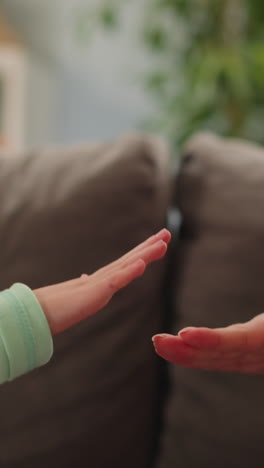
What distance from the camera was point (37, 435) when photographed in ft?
2.32

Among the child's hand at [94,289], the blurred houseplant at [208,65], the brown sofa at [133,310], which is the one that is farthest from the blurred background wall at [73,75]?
the child's hand at [94,289]

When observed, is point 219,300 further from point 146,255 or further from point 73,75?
point 73,75

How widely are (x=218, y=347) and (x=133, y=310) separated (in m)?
0.33

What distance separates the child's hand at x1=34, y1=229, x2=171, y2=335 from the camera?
0.45 m

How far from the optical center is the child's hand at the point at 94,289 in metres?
0.45

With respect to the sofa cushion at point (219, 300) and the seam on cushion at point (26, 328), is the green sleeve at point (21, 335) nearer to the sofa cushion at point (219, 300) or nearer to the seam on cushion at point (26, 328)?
the seam on cushion at point (26, 328)

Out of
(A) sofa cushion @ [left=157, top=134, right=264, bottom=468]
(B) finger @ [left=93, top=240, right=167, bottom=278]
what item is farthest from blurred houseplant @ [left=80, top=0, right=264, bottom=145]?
(B) finger @ [left=93, top=240, right=167, bottom=278]

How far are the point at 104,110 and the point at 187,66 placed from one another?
0.49m

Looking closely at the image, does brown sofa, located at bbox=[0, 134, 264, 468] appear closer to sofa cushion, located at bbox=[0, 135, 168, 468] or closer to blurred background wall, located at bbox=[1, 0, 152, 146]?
sofa cushion, located at bbox=[0, 135, 168, 468]

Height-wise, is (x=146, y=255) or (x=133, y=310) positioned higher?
(x=146, y=255)

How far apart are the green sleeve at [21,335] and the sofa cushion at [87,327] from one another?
0.78 feet

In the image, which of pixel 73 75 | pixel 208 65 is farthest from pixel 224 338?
pixel 73 75

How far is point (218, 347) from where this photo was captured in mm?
422

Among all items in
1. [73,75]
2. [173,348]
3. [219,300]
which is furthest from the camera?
[73,75]
